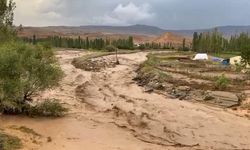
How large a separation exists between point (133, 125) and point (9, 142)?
31.9ft

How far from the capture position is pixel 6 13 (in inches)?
1375

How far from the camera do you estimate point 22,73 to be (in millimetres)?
29453

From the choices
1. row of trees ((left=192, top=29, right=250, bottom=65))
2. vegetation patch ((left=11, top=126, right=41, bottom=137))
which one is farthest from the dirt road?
row of trees ((left=192, top=29, right=250, bottom=65))

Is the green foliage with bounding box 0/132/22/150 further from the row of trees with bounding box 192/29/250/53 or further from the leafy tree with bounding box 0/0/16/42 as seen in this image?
the row of trees with bounding box 192/29/250/53

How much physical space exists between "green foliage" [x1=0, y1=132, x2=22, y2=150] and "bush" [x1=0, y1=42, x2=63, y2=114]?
17.5 feet

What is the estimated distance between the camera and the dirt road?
24438mm

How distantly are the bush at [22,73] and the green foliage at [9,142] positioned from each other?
5.34 metres

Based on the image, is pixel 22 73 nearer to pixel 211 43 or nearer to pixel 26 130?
pixel 26 130

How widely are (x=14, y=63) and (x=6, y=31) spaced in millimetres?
7354

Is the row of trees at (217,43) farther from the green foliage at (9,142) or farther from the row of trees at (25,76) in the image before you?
the green foliage at (9,142)

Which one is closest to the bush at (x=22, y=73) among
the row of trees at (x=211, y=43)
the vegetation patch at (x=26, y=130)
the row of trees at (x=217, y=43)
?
the vegetation patch at (x=26, y=130)

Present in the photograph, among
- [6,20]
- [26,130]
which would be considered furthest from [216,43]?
[26,130]

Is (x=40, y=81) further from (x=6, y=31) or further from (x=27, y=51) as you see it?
(x=6, y=31)

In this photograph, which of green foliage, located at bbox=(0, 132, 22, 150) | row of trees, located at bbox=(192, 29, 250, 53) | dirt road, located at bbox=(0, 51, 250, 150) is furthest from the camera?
row of trees, located at bbox=(192, 29, 250, 53)
